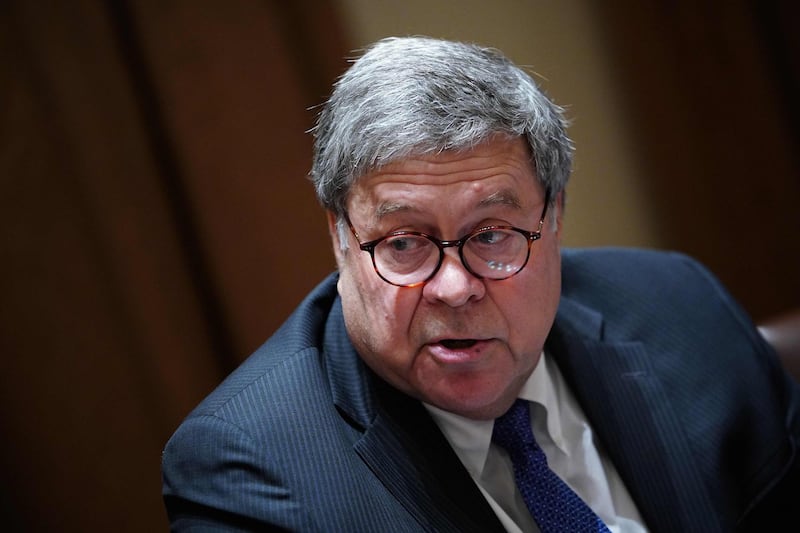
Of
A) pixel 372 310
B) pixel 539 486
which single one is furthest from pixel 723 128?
pixel 372 310

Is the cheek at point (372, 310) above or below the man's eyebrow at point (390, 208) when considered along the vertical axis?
below

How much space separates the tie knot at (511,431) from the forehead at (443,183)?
0.40 meters

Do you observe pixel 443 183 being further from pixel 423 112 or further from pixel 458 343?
pixel 458 343

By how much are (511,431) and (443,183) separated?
1.61 ft

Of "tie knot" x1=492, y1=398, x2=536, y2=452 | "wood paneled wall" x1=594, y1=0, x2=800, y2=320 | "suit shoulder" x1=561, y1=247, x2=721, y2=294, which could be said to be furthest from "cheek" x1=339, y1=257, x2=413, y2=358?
"wood paneled wall" x1=594, y1=0, x2=800, y2=320

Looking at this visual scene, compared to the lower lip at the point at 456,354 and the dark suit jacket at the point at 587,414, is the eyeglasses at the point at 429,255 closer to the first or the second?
the lower lip at the point at 456,354

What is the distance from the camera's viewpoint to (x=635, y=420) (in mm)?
1739

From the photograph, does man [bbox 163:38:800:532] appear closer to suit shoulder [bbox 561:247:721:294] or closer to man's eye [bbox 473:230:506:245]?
man's eye [bbox 473:230:506:245]

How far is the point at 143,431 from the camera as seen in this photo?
81.5 inches

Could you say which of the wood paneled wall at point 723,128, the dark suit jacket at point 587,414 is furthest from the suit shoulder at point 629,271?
the wood paneled wall at point 723,128

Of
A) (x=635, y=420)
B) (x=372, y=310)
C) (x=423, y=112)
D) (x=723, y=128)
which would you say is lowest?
(x=635, y=420)

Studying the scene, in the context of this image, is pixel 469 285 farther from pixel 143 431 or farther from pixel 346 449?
pixel 143 431

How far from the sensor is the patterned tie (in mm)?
1543

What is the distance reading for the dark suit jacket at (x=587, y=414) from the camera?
1.39 meters
